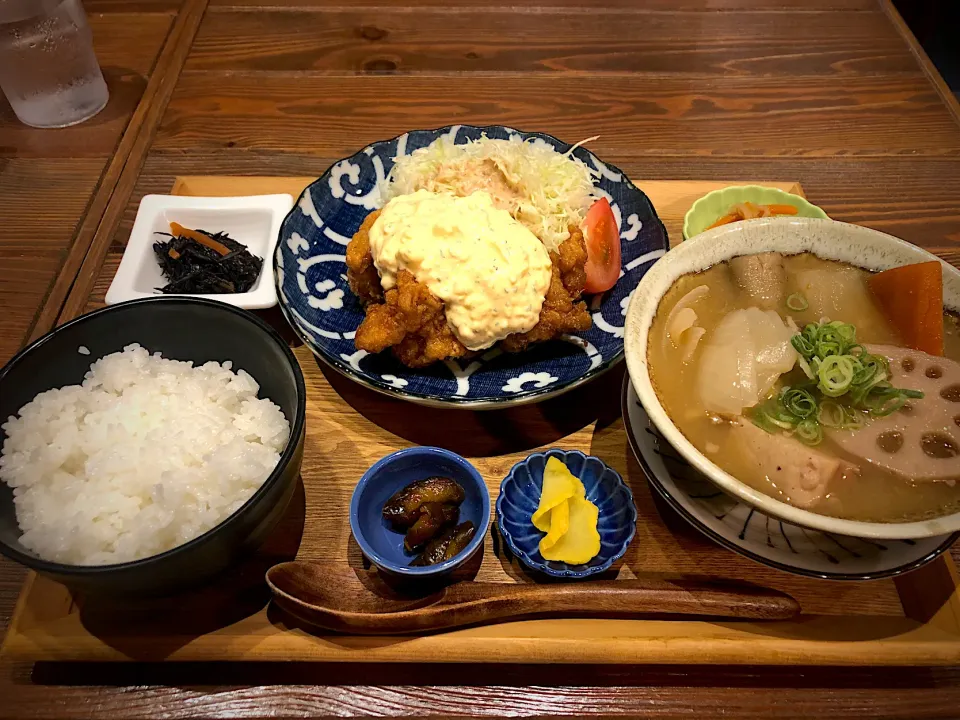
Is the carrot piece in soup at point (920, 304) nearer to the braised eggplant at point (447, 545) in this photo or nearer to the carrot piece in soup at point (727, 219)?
the carrot piece in soup at point (727, 219)

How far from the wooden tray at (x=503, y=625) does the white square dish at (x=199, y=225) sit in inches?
35.9

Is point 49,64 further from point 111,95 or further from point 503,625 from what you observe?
point 503,625

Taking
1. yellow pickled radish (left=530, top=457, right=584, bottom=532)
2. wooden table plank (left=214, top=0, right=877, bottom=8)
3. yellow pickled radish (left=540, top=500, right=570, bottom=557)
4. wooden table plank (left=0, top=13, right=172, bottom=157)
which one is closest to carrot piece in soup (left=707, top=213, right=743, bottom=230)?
yellow pickled radish (left=530, top=457, right=584, bottom=532)

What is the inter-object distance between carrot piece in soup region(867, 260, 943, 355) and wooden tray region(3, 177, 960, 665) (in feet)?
1.97

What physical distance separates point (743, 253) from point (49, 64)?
3254 millimetres

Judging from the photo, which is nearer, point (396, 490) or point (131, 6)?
point (396, 490)

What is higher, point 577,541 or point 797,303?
point 797,303

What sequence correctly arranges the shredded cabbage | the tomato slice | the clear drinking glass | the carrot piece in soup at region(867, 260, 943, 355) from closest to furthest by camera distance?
1. the carrot piece in soup at region(867, 260, 943, 355)
2. the tomato slice
3. the shredded cabbage
4. the clear drinking glass

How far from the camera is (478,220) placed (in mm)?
2088

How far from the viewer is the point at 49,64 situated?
3.07 metres

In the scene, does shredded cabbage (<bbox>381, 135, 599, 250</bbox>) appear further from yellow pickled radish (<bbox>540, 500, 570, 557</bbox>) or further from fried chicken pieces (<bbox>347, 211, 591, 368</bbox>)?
yellow pickled radish (<bbox>540, 500, 570, 557</bbox>)

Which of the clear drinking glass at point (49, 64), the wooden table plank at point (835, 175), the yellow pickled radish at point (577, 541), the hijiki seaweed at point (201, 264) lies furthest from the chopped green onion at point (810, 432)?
the clear drinking glass at point (49, 64)

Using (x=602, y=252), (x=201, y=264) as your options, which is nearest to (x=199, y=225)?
(x=201, y=264)

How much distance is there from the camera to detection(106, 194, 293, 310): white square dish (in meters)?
2.30
